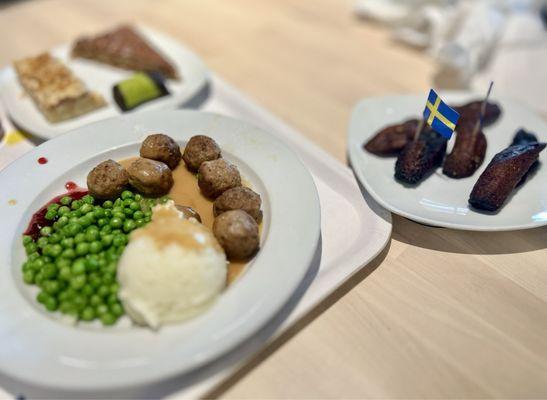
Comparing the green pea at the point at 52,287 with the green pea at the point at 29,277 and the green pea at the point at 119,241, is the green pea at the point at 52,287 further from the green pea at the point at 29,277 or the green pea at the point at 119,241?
the green pea at the point at 119,241

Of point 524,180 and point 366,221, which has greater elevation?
point 524,180

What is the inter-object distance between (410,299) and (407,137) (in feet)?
3.38

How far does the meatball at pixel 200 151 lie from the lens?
7.88 ft

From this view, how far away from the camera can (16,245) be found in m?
2.06

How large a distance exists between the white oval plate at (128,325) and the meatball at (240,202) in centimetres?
7

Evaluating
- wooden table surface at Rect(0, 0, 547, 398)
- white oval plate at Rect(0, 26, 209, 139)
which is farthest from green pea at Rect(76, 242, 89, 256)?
white oval plate at Rect(0, 26, 209, 139)

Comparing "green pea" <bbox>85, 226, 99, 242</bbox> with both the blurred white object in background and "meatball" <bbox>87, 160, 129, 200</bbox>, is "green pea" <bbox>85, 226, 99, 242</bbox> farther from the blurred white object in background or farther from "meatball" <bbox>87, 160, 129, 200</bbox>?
the blurred white object in background

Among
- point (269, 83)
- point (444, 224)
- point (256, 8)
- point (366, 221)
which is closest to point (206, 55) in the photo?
point (269, 83)

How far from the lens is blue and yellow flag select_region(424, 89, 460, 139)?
2.29 meters

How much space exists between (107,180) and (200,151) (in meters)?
0.49

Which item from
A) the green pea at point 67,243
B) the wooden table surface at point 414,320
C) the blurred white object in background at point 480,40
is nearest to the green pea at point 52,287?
the green pea at point 67,243

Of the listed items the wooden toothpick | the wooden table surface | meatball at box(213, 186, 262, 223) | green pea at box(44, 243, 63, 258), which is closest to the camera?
the wooden table surface

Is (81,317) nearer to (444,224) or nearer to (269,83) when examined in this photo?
(444,224)

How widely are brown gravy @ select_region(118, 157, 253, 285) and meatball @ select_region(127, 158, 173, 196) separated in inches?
2.8
